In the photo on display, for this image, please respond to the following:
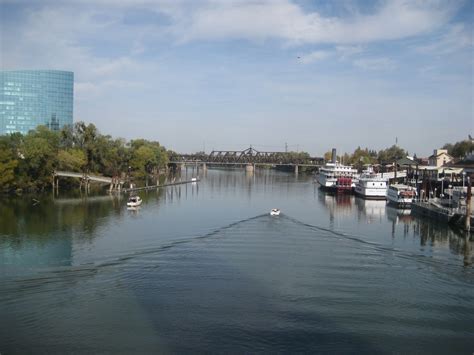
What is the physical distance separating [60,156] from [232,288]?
39.1 m

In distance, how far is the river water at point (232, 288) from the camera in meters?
Result: 11.4

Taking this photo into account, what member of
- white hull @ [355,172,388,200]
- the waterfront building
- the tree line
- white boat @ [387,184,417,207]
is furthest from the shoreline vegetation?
white boat @ [387,184,417,207]

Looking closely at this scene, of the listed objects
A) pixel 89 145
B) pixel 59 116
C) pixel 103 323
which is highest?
pixel 59 116

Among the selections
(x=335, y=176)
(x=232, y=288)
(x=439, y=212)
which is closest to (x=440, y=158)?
(x=335, y=176)

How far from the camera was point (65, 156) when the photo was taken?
49.4 m

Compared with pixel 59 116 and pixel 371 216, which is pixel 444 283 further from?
pixel 59 116

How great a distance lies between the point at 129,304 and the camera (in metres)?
13.5

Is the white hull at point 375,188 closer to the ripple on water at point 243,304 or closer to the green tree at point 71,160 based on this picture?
the ripple on water at point 243,304

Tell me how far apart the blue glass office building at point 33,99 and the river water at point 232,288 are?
216 ft

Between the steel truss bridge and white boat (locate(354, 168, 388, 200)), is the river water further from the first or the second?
the steel truss bridge

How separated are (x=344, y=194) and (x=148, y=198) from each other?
2285 cm

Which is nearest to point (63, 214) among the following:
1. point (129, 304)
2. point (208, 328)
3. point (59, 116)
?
point (129, 304)

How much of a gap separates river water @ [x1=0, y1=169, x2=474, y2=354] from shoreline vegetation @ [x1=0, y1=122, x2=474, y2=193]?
18637 millimetres

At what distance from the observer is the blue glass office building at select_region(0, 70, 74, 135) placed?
85.9m
